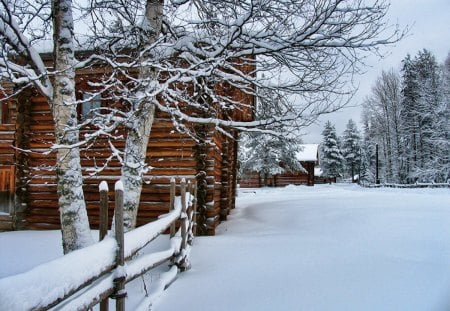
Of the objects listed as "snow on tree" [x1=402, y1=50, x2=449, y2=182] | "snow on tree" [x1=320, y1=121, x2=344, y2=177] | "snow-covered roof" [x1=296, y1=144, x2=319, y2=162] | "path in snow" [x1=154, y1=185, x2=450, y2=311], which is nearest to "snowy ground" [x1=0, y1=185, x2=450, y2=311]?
"path in snow" [x1=154, y1=185, x2=450, y2=311]

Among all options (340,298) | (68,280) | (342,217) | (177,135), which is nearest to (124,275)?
(68,280)

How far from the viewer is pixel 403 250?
6.61 metres

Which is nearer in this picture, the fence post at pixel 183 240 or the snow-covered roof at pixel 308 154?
the fence post at pixel 183 240

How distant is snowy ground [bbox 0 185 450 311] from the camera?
4.33 meters

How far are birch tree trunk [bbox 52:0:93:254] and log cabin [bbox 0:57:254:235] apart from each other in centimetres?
443

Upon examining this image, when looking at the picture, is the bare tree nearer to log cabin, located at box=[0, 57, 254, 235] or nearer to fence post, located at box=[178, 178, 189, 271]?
fence post, located at box=[178, 178, 189, 271]

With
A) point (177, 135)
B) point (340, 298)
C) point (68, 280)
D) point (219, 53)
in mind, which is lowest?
point (340, 298)

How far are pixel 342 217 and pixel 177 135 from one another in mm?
4894

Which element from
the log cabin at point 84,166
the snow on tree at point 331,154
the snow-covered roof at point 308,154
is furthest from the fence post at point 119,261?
the snow on tree at point 331,154

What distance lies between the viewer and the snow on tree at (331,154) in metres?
47.0

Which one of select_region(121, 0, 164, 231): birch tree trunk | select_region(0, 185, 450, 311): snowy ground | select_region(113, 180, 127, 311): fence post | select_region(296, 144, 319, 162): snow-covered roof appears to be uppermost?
select_region(296, 144, 319, 162): snow-covered roof

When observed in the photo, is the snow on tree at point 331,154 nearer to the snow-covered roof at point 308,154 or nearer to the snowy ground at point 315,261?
the snow-covered roof at point 308,154

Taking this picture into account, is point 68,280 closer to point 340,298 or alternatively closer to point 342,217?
point 340,298

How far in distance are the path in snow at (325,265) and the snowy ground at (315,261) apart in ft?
0.04
